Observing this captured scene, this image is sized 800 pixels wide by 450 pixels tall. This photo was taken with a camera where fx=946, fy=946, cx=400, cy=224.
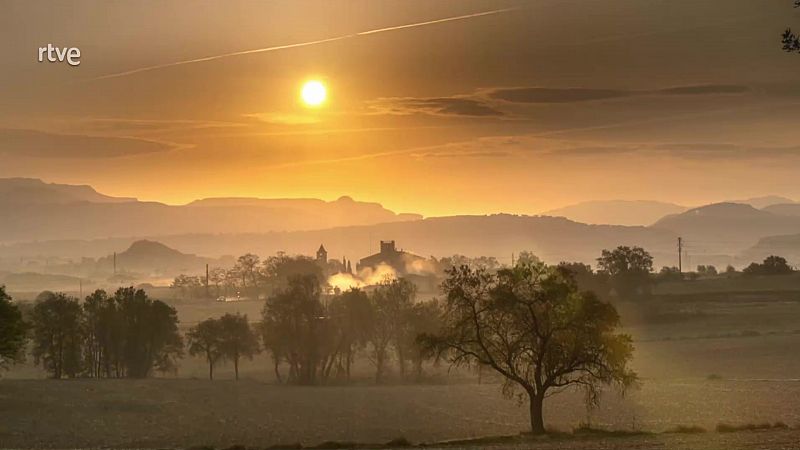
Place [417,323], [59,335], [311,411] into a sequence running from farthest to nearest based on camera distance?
[417,323], [59,335], [311,411]

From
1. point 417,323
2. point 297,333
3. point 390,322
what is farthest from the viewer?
point 390,322

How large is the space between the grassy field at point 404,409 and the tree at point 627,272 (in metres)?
56.8

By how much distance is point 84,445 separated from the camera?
5581cm

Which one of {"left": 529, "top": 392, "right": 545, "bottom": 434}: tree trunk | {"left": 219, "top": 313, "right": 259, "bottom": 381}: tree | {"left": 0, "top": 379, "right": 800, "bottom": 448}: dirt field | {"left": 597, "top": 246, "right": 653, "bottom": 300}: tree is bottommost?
{"left": 0, "top": 379, "right": 800, "bottom": 448}: dirt field

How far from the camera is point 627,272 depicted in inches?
7018

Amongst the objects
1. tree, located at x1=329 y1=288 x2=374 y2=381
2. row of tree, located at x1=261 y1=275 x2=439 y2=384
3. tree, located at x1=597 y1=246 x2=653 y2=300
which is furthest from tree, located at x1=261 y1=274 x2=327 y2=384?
tree, located at x1=597 y1=246 x2=653 y2=300

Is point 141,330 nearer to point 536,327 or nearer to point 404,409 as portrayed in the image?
point 404,409

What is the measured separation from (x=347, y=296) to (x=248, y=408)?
41.4 meters

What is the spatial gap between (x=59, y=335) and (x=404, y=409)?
161ft

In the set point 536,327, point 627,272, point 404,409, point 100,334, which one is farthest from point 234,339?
point 627,272

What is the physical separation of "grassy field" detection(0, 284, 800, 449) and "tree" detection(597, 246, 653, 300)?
56.8 m

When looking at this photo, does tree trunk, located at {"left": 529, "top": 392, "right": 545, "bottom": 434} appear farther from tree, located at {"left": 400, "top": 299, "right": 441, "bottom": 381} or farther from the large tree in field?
tree, located at {"left": 400, "top": 299, "right": 441, "bottom": 381}

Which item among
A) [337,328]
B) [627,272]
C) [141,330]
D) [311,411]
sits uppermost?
[627,272]

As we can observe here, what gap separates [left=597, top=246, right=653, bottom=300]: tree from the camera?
6944 inches
